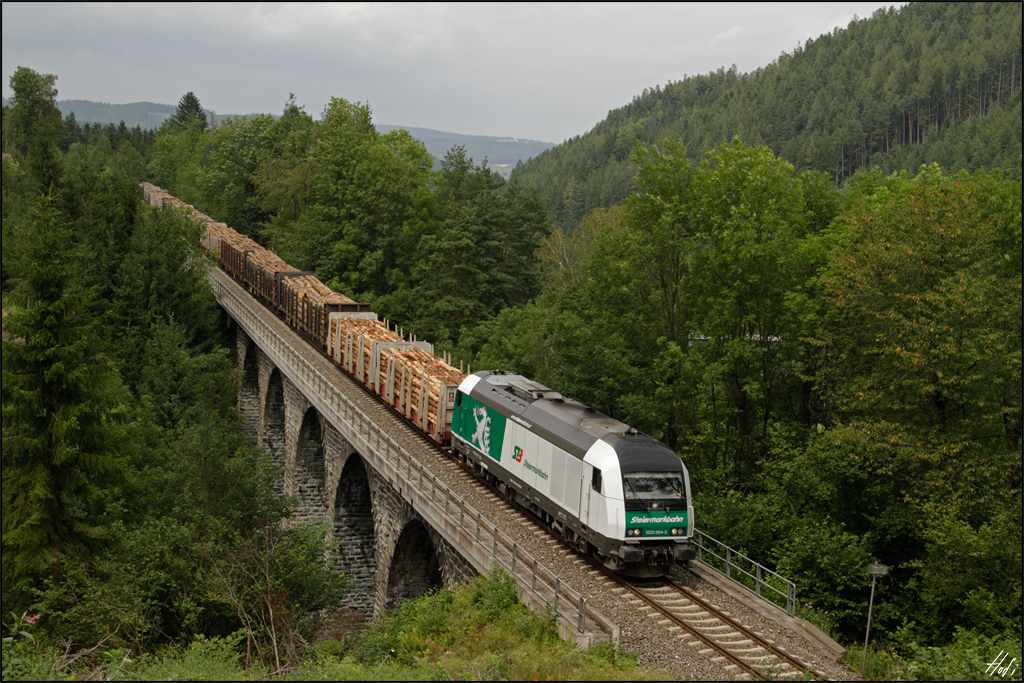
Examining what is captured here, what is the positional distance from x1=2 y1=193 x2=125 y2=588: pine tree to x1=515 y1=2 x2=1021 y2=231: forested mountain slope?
326 ft

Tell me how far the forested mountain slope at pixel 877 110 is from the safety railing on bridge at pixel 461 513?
89.7 m

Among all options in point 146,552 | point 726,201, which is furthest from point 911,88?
point 146,552

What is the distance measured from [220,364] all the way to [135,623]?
3147cm

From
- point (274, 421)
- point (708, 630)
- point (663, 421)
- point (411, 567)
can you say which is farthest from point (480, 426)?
point (274, 421)

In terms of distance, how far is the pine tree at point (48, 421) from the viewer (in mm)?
19625

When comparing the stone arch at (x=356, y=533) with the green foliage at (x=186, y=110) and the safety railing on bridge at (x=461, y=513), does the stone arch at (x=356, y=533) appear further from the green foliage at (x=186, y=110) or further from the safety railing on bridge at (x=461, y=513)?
the green foliage at (x=186, y=110)

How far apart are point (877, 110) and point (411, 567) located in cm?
14150

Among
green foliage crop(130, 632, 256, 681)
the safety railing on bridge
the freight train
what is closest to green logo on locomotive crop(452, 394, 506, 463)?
the freight train

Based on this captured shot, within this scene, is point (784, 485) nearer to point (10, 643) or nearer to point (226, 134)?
point (10, 643)

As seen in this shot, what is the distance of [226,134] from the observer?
93188mm

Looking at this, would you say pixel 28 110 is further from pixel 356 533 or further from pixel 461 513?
pixel 461 513

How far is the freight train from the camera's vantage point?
16797 mm

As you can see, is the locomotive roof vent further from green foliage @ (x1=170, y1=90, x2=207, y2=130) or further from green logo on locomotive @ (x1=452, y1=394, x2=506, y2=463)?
green foliage @ (x1=170, y1=90, x2=207, y2=130)

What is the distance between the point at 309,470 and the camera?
38.4 meters
